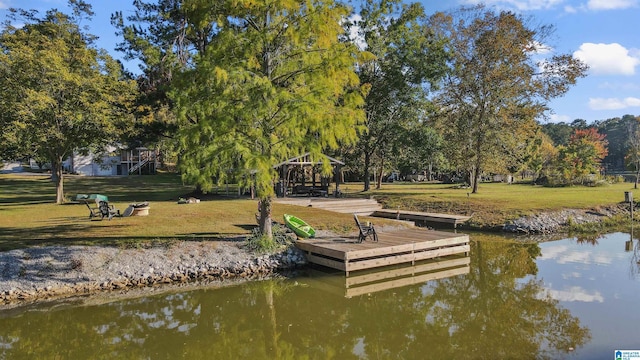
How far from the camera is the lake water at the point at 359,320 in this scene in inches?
297

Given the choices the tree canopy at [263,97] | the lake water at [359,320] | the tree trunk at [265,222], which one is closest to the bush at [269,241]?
the tree trunk at [265,222]

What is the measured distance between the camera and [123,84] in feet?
71.4

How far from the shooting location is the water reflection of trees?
7555mm

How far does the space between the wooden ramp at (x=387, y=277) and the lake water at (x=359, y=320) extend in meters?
0.06

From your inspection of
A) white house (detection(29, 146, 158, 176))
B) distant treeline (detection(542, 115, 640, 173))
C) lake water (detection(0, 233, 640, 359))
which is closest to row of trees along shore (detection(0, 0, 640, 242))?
lake water (detection(0, 233, 640, 359))

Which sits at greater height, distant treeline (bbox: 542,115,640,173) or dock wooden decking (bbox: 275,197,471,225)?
distant treeline (bbox: 542,115,640,173)

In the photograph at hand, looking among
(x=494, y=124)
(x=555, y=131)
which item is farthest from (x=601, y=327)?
(x=555, y=131)

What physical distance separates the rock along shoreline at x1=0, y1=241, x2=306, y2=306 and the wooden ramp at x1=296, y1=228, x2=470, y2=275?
830mm

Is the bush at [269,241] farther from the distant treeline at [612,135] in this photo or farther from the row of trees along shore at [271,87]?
the distant treeline at [612,135]

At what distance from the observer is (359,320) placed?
9133 millimetres

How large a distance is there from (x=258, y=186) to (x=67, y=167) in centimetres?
4297

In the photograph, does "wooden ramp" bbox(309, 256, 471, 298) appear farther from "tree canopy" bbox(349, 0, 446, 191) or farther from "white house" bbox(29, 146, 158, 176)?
"white house" bbox(29, 146, 158, 176)

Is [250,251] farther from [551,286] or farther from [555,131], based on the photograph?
[555,131]

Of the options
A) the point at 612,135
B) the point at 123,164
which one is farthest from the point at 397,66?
the point at 612,135
